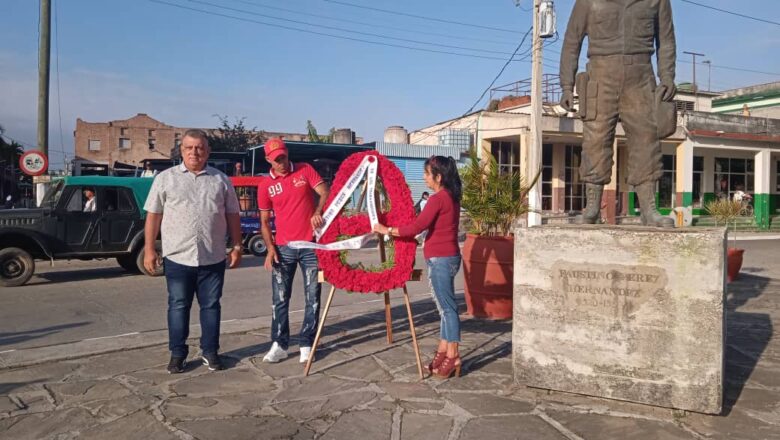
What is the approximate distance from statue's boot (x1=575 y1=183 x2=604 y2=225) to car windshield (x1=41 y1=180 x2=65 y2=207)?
32.9 feet

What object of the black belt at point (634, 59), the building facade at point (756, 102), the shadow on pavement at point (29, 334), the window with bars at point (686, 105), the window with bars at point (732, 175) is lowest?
the shadow on pavement at point (29, 334)

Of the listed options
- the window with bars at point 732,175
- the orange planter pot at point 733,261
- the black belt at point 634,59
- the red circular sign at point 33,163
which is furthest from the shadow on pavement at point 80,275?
the window with bars at point 732,175

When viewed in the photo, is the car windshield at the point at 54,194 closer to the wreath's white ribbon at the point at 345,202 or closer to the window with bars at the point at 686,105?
the wreath's white ribbon at the point at 345,202

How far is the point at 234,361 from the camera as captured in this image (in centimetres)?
559

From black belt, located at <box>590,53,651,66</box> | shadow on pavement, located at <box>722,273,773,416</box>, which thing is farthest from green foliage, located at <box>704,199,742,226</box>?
black belt, located at <box>590,53,651,66</box>

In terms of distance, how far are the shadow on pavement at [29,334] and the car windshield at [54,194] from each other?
194 inches

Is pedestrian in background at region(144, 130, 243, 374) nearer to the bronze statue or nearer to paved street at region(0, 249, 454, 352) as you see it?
paved street at region(0, 249, 454, 352)

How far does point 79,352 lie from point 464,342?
12.3 ft

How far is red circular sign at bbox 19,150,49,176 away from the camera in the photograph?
1493cm

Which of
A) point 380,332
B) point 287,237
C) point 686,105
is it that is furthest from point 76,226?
point 686,105

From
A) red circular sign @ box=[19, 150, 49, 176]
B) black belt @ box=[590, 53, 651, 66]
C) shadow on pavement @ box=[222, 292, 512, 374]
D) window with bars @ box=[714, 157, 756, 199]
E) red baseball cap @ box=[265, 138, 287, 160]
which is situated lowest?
shadow on pavement @ box=[222, 292, 512, 374]

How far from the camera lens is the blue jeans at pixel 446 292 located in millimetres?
4934

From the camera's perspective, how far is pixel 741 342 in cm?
637

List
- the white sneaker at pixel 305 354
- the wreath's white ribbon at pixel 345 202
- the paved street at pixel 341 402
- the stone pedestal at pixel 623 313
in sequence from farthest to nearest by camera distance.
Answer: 1. the white sneaker at pixel 305 354
2. the wreath's white ribbon at pixel 345 202
3. the stone pedestal at pixel 623 313
4. the paved street at pixel 341 402
